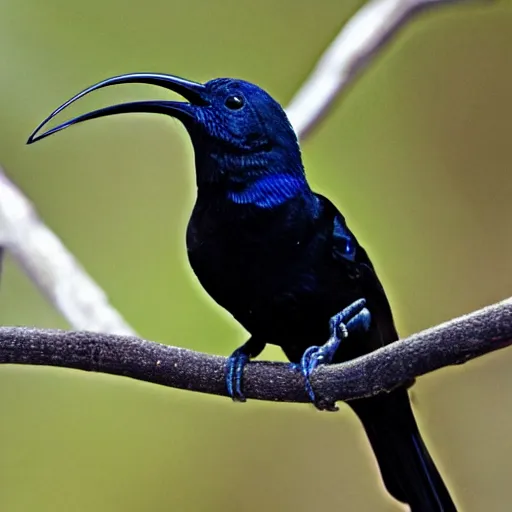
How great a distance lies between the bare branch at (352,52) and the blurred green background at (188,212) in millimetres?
23

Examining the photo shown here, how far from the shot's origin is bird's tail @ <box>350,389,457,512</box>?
40.4 inches

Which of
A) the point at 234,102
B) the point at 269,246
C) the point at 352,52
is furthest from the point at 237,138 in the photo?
the point at 352,52

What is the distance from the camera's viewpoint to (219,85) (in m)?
1.00

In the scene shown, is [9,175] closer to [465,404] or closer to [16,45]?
[16,45]

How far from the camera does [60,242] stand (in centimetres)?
132

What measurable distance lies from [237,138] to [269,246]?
15 cm

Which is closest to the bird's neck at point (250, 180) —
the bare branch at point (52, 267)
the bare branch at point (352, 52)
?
the bare branch at point (352, 52)

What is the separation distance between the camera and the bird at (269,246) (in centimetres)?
94

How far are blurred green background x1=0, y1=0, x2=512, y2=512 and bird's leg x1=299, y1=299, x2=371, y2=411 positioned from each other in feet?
0.75

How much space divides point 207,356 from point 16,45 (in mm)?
755

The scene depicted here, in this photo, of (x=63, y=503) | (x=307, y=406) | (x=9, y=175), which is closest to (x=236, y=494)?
(x=307, y=406)

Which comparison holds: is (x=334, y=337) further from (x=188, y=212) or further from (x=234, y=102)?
(x=188, y=212)

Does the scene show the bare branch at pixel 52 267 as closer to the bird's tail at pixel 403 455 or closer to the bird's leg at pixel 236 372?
the bird's leg at pixel 236 372

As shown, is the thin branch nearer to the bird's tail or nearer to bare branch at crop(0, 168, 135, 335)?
the bird's tail
